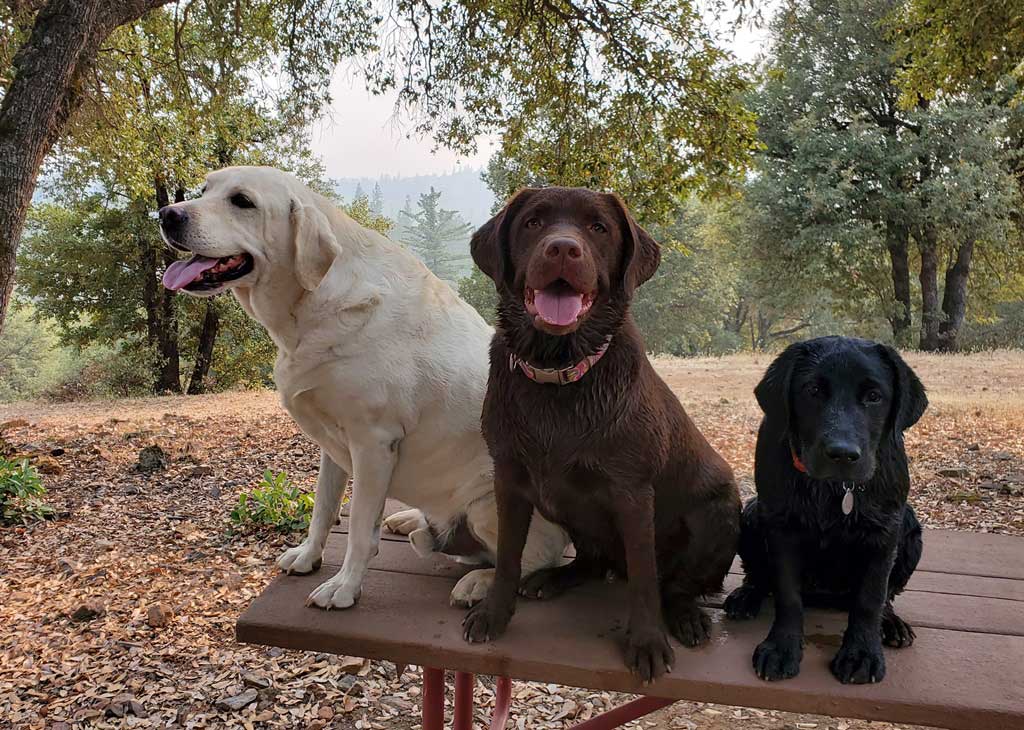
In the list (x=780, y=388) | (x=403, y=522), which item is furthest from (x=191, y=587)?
(x=780, y=388)

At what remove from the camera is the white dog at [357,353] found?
1825mm

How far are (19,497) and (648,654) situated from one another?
4990 millimetres

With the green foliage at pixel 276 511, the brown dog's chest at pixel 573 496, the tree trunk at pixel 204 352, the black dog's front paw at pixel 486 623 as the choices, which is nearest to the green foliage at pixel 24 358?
the tree trunk at pixel 204 352

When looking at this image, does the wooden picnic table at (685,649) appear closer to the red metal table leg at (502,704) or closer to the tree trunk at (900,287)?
the red metal table leg at (502,704)

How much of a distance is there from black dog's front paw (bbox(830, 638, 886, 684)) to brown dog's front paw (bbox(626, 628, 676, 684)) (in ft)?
1.21

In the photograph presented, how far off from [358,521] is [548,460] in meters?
0.62

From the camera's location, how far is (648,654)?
1.60m

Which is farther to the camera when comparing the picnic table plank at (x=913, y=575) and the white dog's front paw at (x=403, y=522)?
the white dog's front paw at (x=403, y=522)

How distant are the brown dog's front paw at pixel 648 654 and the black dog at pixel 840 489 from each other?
0.69ft

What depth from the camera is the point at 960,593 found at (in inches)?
81.4

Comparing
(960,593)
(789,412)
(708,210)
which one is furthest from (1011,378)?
(708,210)

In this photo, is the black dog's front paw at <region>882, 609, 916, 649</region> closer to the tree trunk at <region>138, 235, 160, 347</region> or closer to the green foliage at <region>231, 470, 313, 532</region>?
the green foliage at <region>231, 470, 313, 532</region>

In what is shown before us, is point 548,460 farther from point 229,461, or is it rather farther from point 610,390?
point 229,461

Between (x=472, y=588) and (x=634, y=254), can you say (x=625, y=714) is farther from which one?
(x=634, y=254)
